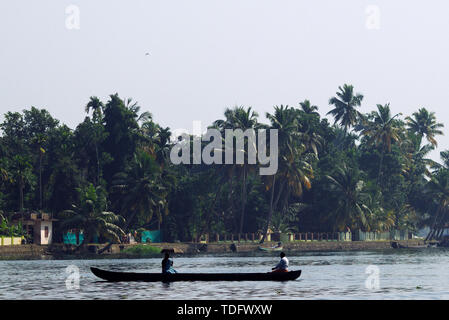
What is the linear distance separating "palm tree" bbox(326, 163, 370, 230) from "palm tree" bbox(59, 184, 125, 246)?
35.2 metres

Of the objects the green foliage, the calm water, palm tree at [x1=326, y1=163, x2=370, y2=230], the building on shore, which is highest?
palm tree at [x1=326, y1=163, x2=370, y2=230]

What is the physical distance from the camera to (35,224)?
298 feet

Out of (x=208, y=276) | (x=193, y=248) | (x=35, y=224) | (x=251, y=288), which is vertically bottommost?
(x=251, y=288)

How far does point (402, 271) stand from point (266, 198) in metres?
57.3

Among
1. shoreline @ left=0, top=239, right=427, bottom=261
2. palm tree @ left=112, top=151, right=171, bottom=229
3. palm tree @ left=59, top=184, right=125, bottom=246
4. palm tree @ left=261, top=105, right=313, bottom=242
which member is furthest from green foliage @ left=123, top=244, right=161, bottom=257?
palm tree @ left=261, top=105, right=313, bottom=242

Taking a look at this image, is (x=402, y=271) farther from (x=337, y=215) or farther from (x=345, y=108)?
(x=345, y=108)

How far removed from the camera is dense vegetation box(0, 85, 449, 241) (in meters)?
96.2

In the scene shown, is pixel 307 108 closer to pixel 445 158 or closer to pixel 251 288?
pixel 445 158

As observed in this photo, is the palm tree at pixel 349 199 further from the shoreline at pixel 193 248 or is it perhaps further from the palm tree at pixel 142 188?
the palm tree at pixel 142 188

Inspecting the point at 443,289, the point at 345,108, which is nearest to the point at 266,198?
the point at 345,108

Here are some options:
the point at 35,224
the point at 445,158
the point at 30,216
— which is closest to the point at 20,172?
the point at 30,216

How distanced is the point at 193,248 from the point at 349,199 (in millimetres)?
25059

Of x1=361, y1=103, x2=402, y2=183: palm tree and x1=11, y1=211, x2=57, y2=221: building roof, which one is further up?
x1=361, y1=103, x2=402, y2=183: palm tree

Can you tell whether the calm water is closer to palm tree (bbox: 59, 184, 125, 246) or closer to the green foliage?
palm tree (bbox: 59, 184, 125, 246)
